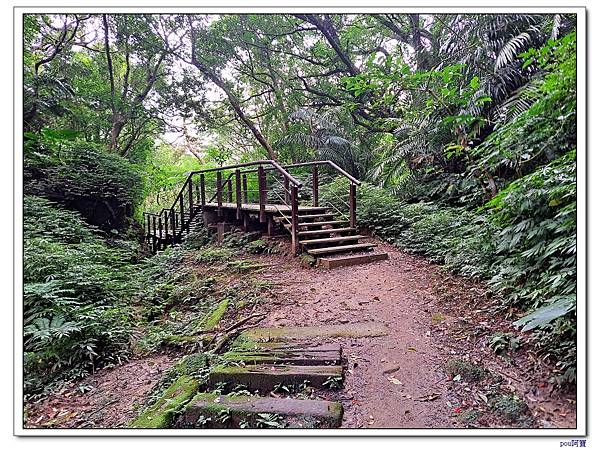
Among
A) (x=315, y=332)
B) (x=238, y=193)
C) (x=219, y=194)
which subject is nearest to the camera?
(x=315, y=332)

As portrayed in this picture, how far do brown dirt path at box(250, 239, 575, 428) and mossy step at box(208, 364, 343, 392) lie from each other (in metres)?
0.14

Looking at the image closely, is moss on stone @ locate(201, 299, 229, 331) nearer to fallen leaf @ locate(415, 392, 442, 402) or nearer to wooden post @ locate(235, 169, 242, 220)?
fallen leaf @ locate(415, 392, 442, 402)

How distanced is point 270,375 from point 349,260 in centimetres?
297

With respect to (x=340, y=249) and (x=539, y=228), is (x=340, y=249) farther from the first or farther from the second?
(x=539, y=228)

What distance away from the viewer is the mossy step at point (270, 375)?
6.41ft

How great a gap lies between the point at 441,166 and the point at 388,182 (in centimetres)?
121

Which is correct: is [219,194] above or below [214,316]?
above

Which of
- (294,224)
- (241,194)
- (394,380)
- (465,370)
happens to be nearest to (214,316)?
(394,380)

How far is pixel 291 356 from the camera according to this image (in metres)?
2.25

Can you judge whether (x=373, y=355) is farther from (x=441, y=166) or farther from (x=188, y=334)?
(x=441, y=166)

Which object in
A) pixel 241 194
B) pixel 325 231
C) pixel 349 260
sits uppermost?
pixel 241 194

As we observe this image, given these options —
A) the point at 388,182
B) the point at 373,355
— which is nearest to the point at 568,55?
the point at 373,355

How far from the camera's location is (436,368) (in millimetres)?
2162

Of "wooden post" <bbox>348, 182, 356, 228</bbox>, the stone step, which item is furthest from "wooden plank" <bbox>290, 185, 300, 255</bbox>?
"wooden post" <bbox>348, 182, 356, 228</bbox>
